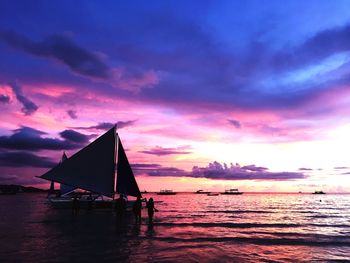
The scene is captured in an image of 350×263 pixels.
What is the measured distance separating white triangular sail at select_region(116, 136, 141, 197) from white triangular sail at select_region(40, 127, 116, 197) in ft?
8.84

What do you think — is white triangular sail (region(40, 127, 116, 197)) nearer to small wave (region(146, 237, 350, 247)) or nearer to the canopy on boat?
the canopy on boat

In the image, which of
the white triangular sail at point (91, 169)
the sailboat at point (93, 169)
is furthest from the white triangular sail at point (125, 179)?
the white triangular sail at point (91, 169)

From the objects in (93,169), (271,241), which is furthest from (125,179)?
(271,241)

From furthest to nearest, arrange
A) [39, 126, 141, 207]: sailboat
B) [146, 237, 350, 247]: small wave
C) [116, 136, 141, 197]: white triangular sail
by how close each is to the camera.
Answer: [116, 136, 141, 197]: white triangular sail, [39, 126, 141, 207]: sailboat, [146, 237, 350, 247]: small wave

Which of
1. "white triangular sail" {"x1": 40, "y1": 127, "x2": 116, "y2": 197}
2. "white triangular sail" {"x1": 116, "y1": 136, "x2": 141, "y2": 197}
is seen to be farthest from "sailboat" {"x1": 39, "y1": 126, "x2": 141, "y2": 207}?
"white triangular sail" {"x1": 116, "y1": 136, "x2": 141, "y2": 197}

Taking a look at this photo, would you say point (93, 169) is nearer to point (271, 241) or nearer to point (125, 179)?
point (125, 179)

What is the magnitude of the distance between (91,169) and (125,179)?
5662 millimetres

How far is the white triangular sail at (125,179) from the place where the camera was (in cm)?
5119

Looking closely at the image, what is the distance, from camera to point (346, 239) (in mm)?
31500

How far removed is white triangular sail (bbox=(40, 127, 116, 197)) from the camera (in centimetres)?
4750

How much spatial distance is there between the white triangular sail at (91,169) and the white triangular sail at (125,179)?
2.69m

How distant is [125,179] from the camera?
5178 cm

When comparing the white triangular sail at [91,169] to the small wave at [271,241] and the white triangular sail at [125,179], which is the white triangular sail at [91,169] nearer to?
the white triangular sail at [125,179]

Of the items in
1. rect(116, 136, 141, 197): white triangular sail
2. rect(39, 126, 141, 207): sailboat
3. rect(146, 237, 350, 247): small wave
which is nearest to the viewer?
rect(146, 237, 350, 247): small wave
